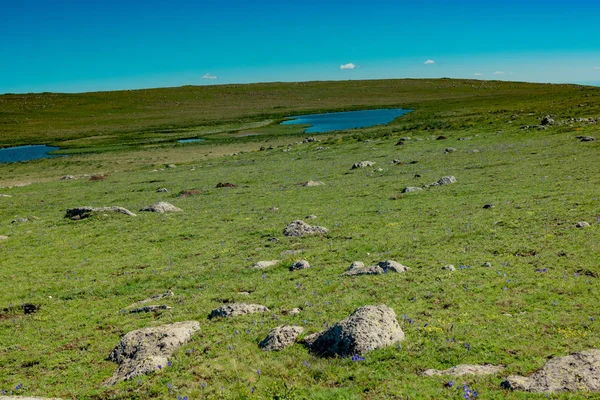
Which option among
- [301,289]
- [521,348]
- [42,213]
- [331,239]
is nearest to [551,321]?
[521,348]

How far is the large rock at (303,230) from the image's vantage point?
2453 centimetres

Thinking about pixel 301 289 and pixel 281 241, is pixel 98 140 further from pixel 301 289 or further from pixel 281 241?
pixel 301 289

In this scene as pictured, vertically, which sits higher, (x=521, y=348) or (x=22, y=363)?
(x=521, y=348)

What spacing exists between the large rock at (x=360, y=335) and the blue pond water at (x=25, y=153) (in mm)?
93195

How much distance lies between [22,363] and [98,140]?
109 metres

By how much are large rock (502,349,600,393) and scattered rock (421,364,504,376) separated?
55cm

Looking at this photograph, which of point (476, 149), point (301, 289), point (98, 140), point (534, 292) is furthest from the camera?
point (98, 140)

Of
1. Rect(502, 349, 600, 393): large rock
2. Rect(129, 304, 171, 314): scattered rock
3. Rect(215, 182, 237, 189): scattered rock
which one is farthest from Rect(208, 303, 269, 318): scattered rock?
Rect(215, 182, 237, 189): scattered rock

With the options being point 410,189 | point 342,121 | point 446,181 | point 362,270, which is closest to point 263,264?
point 362,270

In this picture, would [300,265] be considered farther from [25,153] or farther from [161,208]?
[25,153]

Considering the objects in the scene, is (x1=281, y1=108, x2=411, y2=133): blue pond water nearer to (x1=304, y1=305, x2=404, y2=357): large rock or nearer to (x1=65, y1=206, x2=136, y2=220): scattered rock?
(x1=65, y1=206, x2=136, y2=220): scattered rock

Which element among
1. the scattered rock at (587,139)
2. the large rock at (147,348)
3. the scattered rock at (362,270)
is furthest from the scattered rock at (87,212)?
the scattered rock at (587,139)

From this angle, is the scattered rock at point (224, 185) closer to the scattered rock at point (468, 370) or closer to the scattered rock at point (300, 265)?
the scattered rock at point (300, 265)

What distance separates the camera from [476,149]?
2092 inches
